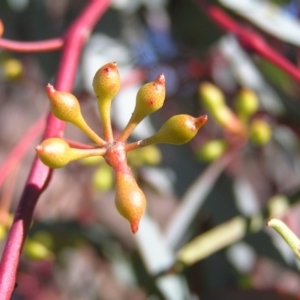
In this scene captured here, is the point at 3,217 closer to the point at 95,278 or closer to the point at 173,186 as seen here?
the point at 173,186

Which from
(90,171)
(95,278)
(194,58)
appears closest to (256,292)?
(194,58)

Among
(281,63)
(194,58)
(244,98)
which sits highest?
(281,63)

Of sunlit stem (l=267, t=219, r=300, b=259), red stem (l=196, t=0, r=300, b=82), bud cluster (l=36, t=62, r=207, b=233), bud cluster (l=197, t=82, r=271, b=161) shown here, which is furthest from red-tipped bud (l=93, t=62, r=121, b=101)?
bud cluster (l=197, t=82, r=271, b=161)

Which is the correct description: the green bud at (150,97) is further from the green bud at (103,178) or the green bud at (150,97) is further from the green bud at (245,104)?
the green bud at (103,178)

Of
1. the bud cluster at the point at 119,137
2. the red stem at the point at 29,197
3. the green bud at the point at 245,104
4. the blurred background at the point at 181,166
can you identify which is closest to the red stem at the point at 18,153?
the blurred background at the point at 181,166

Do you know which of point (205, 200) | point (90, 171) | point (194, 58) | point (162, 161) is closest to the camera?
point (205, 200)

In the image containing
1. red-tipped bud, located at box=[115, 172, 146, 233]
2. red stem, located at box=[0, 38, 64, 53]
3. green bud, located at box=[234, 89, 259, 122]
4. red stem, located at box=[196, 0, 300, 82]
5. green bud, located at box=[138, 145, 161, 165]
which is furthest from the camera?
green bud, located at box=[138, 145, 161, 165]

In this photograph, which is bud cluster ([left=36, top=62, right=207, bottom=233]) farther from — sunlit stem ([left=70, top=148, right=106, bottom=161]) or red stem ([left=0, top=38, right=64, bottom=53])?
red stem ([left=0, top=38, right=64, bottom=53])
